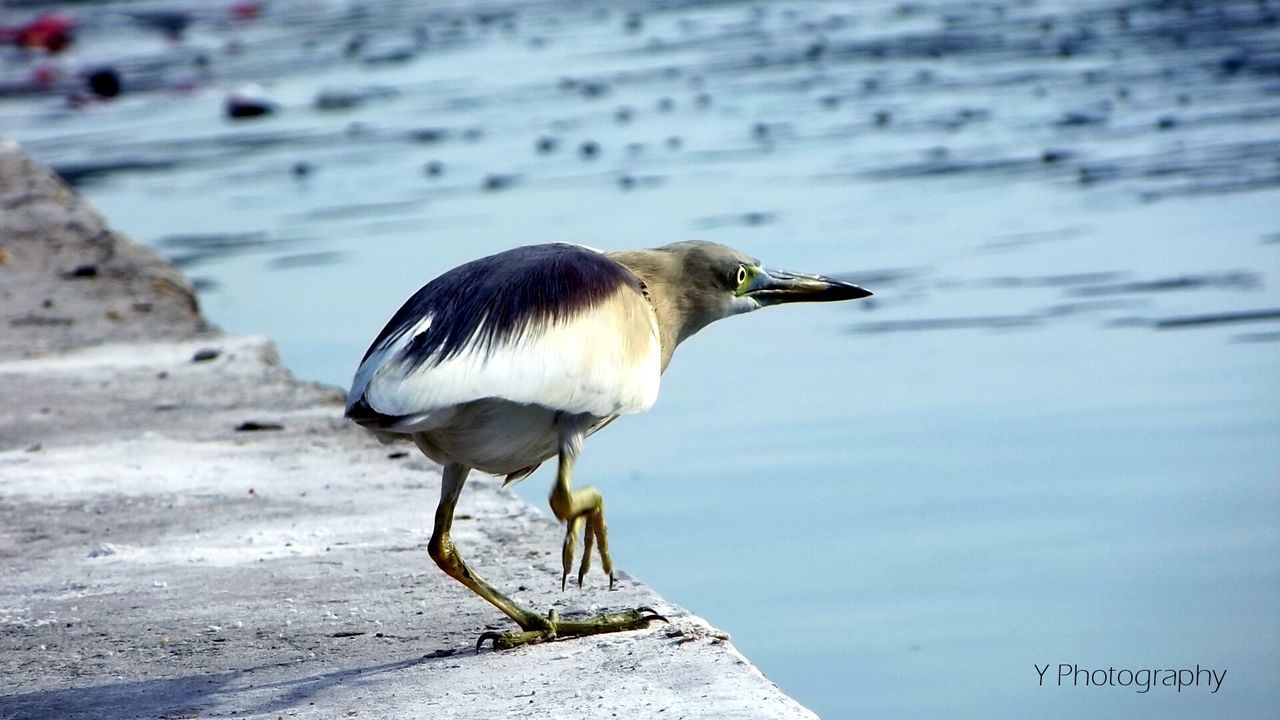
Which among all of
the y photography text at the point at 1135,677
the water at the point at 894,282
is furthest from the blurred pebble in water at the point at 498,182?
the y photography text at the point at 1135,677

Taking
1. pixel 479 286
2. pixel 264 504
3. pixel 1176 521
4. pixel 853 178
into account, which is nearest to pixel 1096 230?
pixel 853 178

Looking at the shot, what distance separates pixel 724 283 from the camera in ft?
16.2

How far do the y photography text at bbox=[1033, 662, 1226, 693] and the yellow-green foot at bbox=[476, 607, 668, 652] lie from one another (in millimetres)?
1157

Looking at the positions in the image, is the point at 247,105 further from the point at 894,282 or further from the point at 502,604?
the point at 502,604

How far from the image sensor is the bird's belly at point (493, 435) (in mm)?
4176

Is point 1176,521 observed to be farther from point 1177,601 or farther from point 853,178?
point 853,178

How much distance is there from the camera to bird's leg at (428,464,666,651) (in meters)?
4.46

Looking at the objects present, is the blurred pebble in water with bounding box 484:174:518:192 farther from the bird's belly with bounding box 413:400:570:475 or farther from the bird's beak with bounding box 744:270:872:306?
the bird's belly with bounding box 413:400:570:475

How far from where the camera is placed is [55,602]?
4.82 m

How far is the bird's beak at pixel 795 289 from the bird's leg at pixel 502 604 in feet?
3.32

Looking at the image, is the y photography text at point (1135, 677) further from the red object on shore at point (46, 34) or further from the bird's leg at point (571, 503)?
the red object on shore at point (46, 34)

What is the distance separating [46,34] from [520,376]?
26.4 m

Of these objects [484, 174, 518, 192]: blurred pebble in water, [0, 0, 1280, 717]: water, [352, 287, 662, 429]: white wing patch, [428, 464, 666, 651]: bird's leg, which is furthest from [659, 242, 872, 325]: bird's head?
[484, 174, 518, 192]: blurred pebble in water

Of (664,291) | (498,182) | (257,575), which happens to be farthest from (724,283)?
(498,182)
